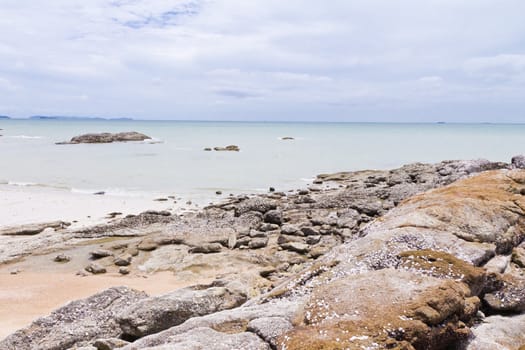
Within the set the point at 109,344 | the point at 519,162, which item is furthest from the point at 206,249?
the point at 519,162

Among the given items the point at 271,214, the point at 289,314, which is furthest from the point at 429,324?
the point at 271,214

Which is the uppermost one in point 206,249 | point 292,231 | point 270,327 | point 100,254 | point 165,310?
point 270,327

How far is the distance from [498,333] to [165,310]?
5.39 metres

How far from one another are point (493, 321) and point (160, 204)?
938 inches

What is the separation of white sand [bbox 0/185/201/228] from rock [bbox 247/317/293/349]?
19299mm

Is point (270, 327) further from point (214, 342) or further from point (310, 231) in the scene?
point (310, 231)

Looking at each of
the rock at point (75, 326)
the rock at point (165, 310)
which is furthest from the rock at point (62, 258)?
Result: the rock at point (165, 310)

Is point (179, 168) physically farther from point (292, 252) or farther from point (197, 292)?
point (197, 292)

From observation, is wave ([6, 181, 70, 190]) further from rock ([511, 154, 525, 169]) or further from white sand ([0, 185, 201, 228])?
rock ([511, 154, 525, 169])

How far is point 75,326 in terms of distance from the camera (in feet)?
28.1

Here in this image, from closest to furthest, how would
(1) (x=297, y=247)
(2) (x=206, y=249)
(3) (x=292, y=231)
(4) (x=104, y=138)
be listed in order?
(1) (x=297, y=247), (2) (x=206, y=249), (3) (x=292, y=231), (4) (x=104, y=138)

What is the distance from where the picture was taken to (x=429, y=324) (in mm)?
5227

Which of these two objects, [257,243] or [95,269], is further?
[257,243]

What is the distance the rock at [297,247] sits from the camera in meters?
17.0
